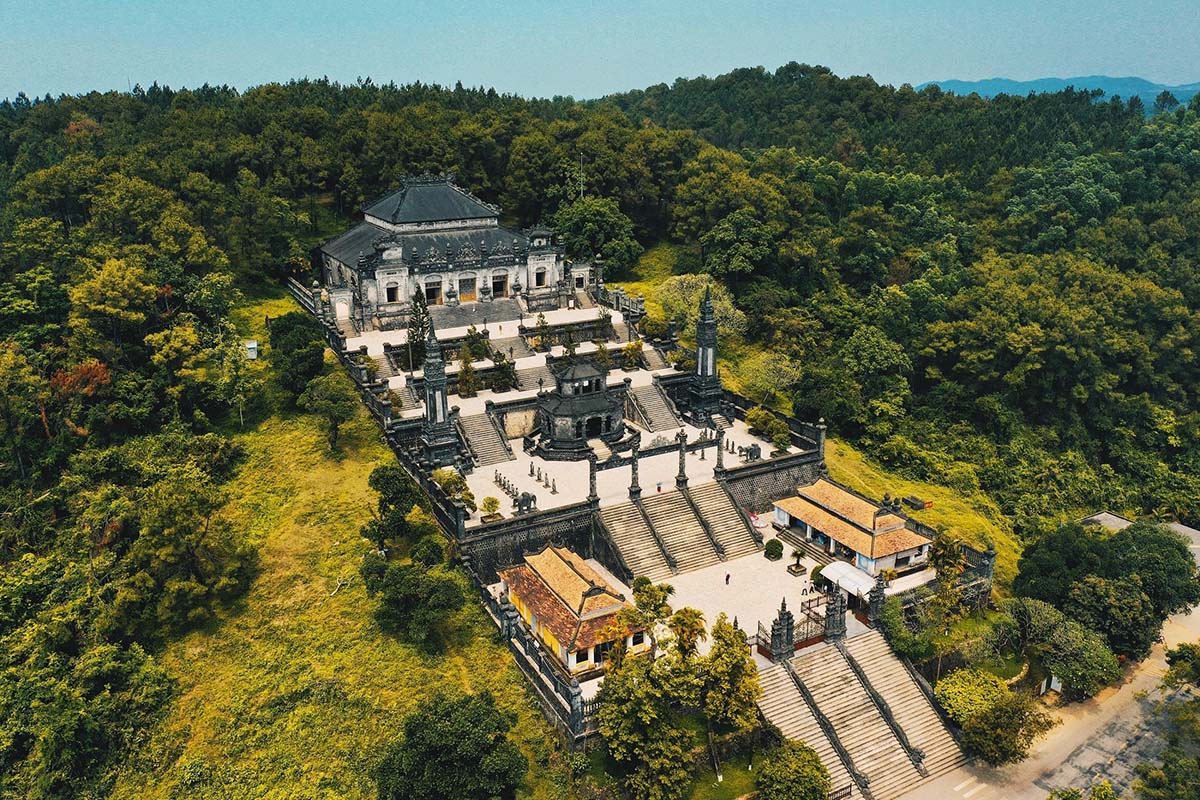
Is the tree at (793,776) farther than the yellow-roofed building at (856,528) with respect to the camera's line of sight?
No

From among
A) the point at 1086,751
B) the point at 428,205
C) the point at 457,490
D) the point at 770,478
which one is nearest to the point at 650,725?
the point at 457,490

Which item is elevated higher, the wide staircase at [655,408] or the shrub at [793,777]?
the wide staircase at [655,408]

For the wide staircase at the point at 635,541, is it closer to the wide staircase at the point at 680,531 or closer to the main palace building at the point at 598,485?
the main palace building at the point at 598,485

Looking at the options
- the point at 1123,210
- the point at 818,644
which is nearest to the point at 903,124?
the point at 1123,210

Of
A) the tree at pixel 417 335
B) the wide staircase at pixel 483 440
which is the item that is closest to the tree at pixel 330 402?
the tree at pixel 417 335

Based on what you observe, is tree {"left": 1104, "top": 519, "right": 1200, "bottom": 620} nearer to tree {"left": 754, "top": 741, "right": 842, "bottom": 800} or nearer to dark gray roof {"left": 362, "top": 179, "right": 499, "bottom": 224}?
tree {"left": 754, "top": 741, "right": 842, "bottom": 800}

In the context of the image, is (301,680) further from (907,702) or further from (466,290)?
(466,290)
